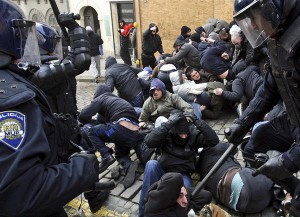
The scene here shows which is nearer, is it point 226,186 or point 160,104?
point 226,186

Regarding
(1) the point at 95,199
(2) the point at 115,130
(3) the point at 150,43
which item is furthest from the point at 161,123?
(3) the point at 150,43

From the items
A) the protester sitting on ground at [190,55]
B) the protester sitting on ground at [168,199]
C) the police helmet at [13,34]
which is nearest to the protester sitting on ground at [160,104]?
the protester sitting on ground at [190,55]

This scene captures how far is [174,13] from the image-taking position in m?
11.8

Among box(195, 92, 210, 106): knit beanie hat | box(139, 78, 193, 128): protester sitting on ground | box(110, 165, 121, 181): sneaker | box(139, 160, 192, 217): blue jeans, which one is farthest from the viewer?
box(195, 92, 210, 106): knit beanie hat

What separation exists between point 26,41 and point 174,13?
10.4 metres

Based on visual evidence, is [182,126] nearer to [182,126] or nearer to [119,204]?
[182,126]

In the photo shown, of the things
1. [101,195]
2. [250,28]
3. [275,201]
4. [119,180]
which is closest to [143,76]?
[119,180]

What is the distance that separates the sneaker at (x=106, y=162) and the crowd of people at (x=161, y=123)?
16 millimetres

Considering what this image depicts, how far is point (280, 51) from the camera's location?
7.91ft

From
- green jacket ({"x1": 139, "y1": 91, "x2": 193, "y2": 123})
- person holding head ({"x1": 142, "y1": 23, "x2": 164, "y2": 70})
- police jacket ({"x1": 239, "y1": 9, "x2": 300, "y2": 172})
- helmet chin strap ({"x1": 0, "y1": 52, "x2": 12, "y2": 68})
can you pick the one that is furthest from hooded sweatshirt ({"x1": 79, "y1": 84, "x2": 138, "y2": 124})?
person holding head ({"x1": 142, "y1": 23, "x2": 164, "y2": 70})

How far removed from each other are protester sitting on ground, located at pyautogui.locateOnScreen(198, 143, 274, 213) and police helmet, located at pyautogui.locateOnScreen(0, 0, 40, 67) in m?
2.54

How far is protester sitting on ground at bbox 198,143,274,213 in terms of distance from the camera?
3.44m

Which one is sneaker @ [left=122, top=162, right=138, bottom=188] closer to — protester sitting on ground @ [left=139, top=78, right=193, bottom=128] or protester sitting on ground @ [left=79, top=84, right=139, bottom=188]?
protester sitting on ground @ [left=79, top=84, right=139, bottom=188]

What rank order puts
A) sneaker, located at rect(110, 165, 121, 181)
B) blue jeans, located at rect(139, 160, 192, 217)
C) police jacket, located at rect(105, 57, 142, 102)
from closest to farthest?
1. blue jeans, located at rect(139, 160, 192, 217)
2. sneaker, located at rect(110, 165, 121, 181)
3. police jacket, located at rect(105, 57, 142, 102)
